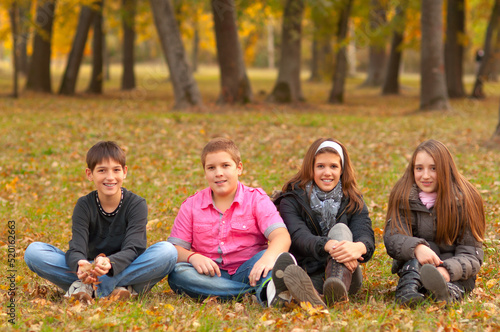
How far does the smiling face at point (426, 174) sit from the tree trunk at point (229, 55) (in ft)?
42.0

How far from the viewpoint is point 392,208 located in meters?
4.26

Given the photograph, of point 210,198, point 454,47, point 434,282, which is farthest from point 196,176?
point 454,47

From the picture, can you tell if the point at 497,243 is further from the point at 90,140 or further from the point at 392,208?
the point at 90,140

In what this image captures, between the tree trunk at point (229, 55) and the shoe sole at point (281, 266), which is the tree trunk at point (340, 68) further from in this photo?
the shoe sole at point (281, 266)

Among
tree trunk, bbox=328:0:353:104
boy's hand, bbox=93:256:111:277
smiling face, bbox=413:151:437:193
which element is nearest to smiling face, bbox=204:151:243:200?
boy's hand, bbox=93:256:111:277

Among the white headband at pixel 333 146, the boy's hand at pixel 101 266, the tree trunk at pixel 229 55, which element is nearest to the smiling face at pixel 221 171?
the white headband at pixel 333 146

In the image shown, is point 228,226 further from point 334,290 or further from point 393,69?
point 393,69

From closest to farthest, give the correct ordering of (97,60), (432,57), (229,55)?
(432,57) < (229,55) < (97,60)

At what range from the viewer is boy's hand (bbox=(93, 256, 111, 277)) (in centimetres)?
376

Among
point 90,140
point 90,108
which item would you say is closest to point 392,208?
point 90,140

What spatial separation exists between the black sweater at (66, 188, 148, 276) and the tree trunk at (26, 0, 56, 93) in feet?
57.8

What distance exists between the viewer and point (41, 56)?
20422mm

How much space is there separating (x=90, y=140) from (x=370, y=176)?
5651mm

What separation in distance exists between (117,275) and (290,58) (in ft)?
56.0
